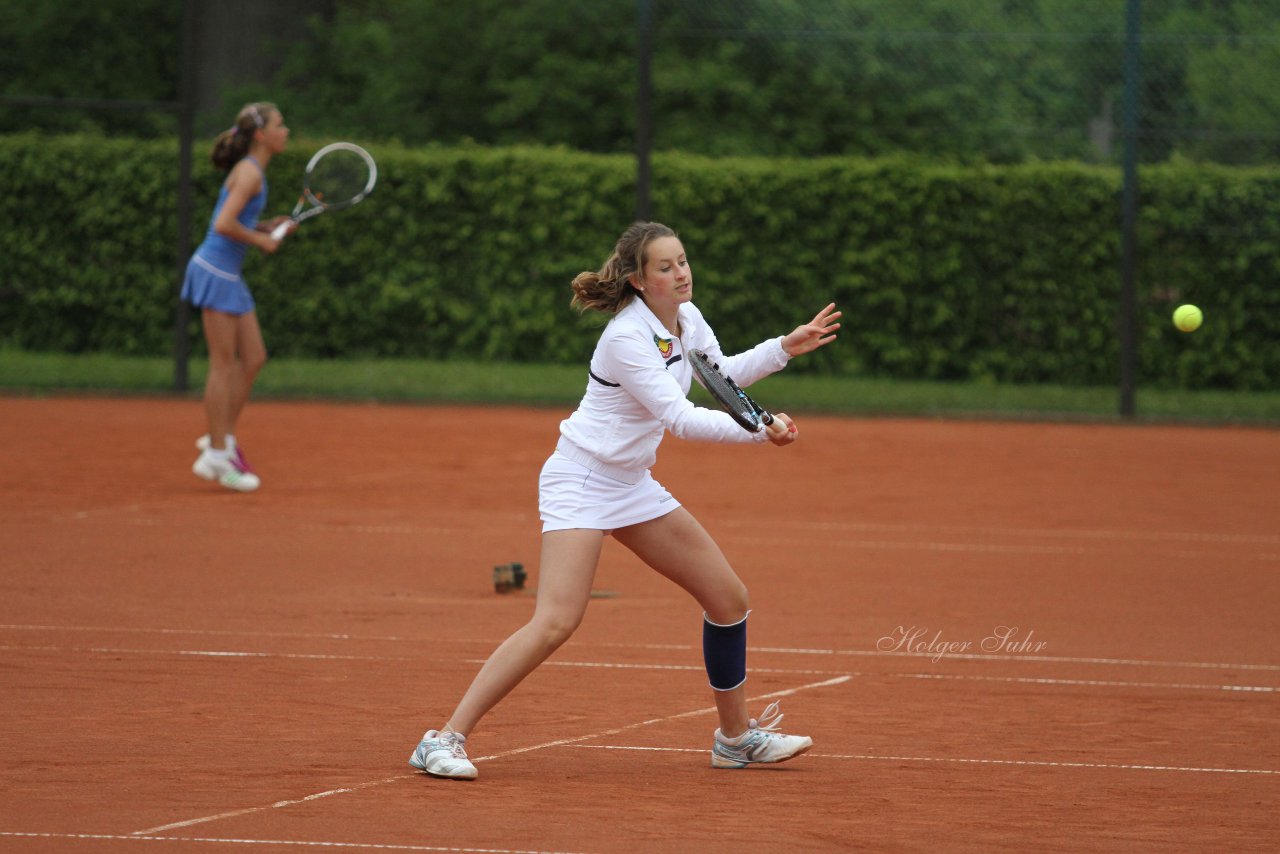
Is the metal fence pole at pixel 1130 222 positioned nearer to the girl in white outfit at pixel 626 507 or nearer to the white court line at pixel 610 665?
A: the white court line at pixel 610 665

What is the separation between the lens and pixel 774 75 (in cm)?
1877

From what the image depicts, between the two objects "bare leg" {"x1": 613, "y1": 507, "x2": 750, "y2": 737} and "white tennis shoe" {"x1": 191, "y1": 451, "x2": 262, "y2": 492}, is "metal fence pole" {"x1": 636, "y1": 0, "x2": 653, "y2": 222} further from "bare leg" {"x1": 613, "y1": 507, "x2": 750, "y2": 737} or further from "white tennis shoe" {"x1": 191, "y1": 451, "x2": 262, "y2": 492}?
"bare leg" {"x1": 613, "y1": 507, "x2": 750, "y2": 737}

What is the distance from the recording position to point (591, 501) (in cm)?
495

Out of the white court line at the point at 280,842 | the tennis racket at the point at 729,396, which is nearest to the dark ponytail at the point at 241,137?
the tennis racket at the point at 729,396

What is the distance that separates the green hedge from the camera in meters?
16.8

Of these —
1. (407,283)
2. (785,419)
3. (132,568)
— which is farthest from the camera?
(407,283)

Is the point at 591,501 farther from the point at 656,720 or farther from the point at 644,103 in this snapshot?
the point at 644,103

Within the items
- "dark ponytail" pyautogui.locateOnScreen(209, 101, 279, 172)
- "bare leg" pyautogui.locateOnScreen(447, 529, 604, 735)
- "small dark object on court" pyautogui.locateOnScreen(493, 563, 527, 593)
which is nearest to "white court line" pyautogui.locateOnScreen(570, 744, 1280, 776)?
"bare leg" pyautogui.locateOnScreen(447, 529, 604, 735)

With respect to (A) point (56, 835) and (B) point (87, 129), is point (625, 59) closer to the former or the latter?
(B) point (87, 129)

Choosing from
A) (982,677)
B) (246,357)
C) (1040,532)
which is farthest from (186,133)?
(982,677)

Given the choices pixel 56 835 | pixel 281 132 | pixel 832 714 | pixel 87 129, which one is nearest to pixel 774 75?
pixel 87 129

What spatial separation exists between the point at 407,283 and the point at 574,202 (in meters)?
1.91

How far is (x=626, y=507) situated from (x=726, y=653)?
52 centimetres

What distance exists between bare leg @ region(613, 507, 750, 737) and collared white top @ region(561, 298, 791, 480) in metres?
0.17
